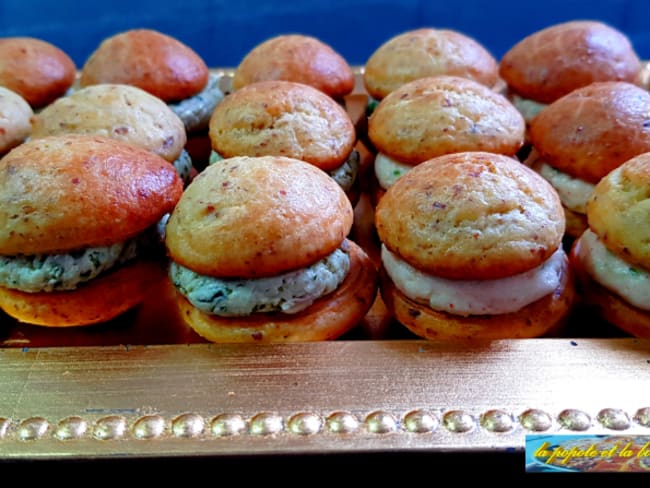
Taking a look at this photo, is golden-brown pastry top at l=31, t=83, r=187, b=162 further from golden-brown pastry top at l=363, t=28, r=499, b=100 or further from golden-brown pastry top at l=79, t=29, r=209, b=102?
golden-brown pastry top at l=363, t=28, r=499, b=100

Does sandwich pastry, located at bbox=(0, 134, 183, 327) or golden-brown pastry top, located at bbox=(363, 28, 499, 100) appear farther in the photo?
golden-brown pastry top, located at bbox=(363, 28, 499, 100)

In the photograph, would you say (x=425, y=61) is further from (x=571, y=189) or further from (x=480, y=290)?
(x=480, y=290)

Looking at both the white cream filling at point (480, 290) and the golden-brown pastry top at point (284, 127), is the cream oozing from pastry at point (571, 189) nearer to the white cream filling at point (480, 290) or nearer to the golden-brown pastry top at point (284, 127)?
the white cream filling at point (480, 290)

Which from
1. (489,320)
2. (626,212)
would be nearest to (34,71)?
(489,320)

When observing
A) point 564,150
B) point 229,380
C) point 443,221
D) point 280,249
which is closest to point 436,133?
point 564,150

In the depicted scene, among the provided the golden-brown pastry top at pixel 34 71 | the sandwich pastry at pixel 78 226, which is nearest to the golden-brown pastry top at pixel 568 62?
the sandwich pastry at pixel 78 226

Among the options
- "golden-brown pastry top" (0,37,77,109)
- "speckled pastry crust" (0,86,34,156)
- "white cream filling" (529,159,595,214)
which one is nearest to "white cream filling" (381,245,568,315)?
"white cream filling" (529,159,595,214)
